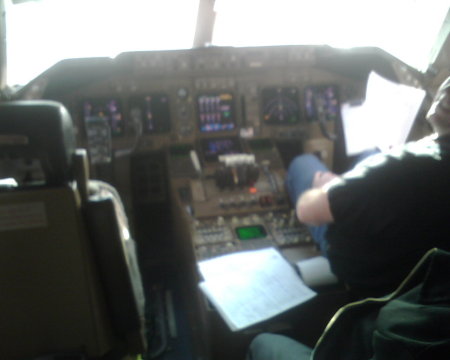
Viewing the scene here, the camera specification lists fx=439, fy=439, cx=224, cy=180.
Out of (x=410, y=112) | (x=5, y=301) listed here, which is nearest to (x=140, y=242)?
(x=5, y=301)

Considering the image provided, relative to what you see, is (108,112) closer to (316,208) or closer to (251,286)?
(251,286)

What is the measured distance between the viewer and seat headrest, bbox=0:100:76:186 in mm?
875

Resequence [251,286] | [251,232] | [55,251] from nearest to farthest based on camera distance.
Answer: [55,251] → [251,286] → [251,232]

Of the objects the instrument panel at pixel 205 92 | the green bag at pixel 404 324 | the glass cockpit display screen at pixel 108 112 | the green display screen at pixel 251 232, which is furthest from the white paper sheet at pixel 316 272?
the glass cockpit display screen at pixel 108 112

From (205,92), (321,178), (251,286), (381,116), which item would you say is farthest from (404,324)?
(205,92)

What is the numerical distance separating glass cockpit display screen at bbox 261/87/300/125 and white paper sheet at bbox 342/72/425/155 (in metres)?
0.25

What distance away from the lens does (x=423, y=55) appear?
2.27m

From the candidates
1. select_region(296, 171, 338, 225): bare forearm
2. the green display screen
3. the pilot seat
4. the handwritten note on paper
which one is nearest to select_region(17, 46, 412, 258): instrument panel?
the green display screen

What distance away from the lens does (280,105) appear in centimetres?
223

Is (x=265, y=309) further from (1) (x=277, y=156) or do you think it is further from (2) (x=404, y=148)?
(1) (x=277, y=156)

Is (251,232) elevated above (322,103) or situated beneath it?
situated beneath

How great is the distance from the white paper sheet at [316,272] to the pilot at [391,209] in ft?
0.53

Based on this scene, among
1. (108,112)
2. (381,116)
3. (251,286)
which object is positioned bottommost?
(251,286)

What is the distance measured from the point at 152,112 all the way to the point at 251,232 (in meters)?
0.78
